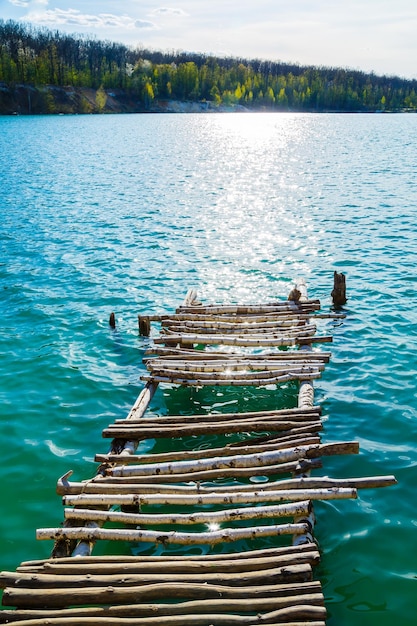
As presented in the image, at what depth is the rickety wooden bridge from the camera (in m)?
5.45

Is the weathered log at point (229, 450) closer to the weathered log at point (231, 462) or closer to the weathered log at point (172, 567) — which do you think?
the weathered log at point (231, 462)

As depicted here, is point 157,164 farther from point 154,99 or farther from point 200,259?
point 154,99

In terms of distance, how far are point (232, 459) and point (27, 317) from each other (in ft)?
→ 31.6

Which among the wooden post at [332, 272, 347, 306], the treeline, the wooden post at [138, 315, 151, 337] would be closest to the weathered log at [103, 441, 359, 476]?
the wooden post at [138, 315, 151, 337]

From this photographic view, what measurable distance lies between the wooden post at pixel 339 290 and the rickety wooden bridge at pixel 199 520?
15.8 feet

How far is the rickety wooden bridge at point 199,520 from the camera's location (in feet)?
17.9

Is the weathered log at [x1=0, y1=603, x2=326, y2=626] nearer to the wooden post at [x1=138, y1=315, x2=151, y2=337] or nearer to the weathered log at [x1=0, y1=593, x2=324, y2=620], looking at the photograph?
the weathered log at [x1=0, y1=593, x2=324, y2=620]

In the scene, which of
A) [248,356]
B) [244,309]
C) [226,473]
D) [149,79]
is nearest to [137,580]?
[226,473]

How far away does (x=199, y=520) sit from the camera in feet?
22.1

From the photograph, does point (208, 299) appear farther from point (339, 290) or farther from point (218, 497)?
point (218, 497)

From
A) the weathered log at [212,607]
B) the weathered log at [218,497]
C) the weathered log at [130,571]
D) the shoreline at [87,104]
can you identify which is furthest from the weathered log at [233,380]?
the shoreline at [87,104]

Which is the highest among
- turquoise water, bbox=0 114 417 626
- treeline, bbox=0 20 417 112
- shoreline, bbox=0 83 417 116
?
treeline, bbox=0 20 417 112

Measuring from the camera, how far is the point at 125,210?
30.6 metres

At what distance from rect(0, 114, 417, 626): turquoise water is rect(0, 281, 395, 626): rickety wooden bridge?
2.75 feet
